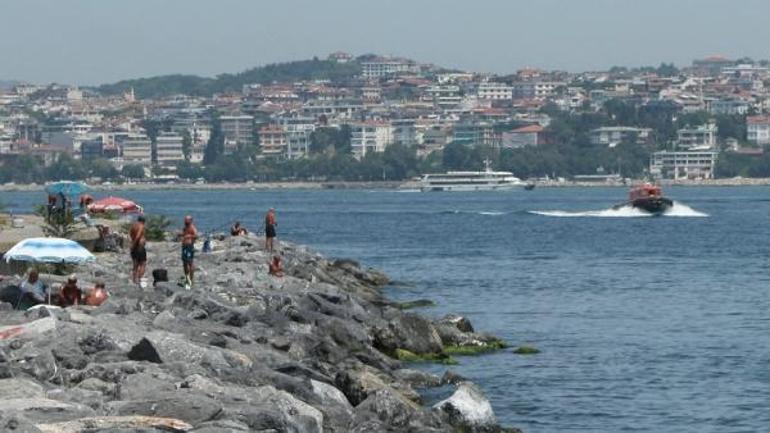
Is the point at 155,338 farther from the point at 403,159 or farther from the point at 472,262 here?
the point at 403,159

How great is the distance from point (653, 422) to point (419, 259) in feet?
106

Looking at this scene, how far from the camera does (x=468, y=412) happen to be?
1856cm

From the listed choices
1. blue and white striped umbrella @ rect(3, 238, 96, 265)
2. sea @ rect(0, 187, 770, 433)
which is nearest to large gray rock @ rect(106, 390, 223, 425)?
sea @ rect(0, 187, 770, 433)

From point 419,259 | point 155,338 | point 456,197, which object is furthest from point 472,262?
point 456,197

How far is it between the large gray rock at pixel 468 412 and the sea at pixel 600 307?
5.02 ft

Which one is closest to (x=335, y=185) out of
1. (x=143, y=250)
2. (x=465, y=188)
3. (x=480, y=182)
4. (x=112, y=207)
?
(x=465, y=188)

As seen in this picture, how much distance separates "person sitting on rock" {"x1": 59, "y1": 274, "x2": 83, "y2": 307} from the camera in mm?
21234

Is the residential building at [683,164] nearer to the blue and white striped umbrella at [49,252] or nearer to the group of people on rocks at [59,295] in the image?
the blue and white striped umbrella at [49,252]

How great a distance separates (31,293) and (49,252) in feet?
7.55

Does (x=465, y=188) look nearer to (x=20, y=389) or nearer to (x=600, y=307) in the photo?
(x=600, y=307)

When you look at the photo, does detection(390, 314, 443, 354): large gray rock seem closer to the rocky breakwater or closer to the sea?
the rocky breakwater

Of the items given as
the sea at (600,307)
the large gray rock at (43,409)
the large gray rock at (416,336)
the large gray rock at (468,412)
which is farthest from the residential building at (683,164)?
the large gray rock at (43,409)

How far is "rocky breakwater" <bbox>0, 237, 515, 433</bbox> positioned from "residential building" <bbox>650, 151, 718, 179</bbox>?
166 metres

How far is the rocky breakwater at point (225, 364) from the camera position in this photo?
1374cm
